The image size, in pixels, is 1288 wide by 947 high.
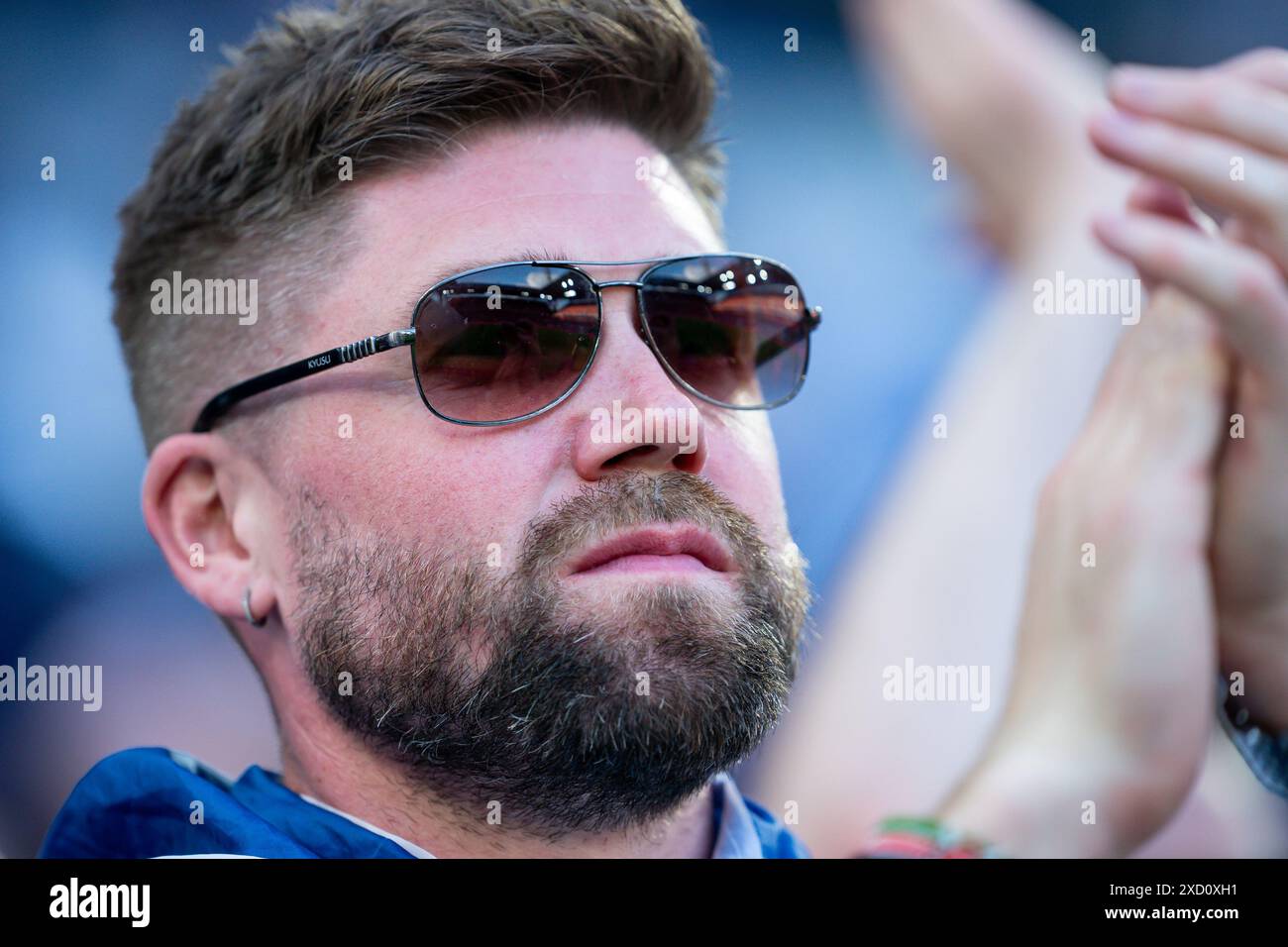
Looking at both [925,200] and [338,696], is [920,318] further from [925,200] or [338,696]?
[338,696]

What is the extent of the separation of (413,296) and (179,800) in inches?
29.0

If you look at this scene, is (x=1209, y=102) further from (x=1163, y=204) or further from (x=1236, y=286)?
(x=1236, y=286)

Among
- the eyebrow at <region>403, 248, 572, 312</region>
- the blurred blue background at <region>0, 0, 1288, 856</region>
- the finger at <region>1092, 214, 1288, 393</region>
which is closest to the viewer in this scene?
the eyebrow at <region>403, 248, 572, 312</region>

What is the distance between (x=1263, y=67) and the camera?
5.24 feet

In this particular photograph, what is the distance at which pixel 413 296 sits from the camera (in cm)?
138

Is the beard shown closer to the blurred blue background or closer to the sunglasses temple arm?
the sunglasses temple arm

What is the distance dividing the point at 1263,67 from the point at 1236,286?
0.36 m

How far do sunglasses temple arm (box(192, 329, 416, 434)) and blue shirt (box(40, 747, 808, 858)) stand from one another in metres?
0.48

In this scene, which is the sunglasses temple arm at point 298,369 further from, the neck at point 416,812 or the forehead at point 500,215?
the neck at point 416,812

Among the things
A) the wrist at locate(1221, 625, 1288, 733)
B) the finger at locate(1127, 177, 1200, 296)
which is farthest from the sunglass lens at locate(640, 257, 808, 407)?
the wrist at locate(1221, 625, 1288, 733)

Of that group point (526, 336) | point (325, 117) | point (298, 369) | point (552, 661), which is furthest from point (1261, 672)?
point (325, 117)

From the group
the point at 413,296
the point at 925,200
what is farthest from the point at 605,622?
the point at 925,200

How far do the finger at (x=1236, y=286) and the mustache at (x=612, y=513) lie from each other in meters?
0.82

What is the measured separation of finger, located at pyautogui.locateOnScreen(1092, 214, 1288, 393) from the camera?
1514mm
